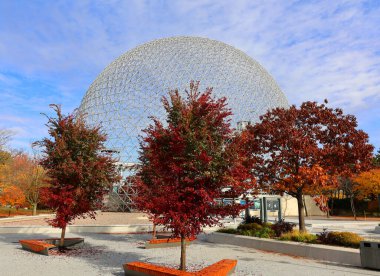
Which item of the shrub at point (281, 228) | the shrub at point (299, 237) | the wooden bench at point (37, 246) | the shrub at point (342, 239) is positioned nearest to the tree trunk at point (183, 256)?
the wooden bench at point (37, 246)

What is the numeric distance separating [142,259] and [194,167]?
5889mm

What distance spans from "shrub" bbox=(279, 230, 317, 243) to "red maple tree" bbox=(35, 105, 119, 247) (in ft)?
27.3

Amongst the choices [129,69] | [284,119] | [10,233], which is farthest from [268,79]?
[10,233]

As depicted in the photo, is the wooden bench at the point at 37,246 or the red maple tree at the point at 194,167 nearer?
the red maple tree at the point at 194,167

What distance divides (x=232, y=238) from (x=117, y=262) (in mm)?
7104

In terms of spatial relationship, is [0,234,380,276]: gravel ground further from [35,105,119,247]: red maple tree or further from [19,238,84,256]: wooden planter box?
[35,105,119,247]: red maple tree

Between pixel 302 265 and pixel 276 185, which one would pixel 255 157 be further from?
pixel 302 265

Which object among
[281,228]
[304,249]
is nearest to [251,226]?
[281,228]

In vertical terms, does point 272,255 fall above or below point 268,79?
below

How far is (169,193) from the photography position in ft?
31.0

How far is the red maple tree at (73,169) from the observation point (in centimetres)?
1445

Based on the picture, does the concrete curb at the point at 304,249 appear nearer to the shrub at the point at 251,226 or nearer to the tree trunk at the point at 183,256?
the shrub at the point at 251,226

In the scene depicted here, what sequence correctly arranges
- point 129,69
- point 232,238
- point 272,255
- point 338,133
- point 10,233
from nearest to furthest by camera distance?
point 272,255, point 338,133, point 232,238, point 10,233, point 129,69

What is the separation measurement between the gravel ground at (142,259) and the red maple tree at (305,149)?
3.93 m
